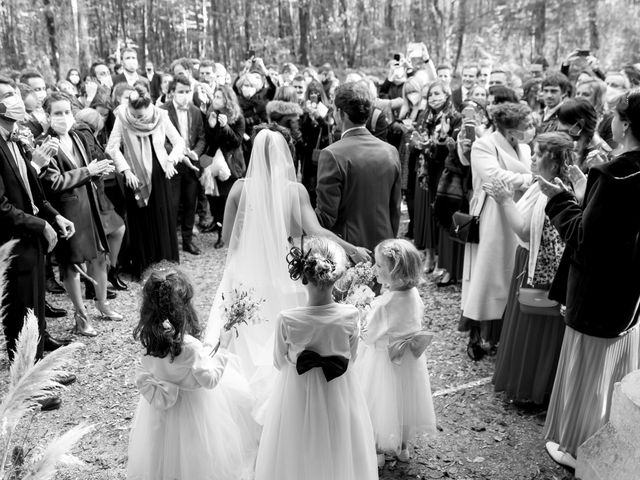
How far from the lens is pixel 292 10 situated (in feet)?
75.0

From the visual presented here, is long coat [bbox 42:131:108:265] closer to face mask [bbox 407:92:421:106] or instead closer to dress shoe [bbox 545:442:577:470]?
dress shoe [bbox 545:442:577:470]

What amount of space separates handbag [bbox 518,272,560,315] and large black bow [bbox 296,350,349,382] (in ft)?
5.14

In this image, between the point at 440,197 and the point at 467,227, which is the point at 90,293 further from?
the point at 467,227

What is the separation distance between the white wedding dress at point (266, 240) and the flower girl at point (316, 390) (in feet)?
2.99

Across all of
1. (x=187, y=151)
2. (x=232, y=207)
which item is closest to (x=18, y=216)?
(x=232, y=207)

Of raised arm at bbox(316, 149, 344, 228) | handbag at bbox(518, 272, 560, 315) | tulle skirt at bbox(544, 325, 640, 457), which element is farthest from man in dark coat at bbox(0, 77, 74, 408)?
tulle skirt at bbox(544, 325, 640, 457)

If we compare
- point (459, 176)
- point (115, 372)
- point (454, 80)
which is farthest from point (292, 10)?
point (115, 372)

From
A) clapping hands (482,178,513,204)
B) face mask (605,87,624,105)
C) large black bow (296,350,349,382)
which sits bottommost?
large black bow (296,350,349,382)

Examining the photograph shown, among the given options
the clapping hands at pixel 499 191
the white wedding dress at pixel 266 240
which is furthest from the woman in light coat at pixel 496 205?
the white wedding dress at pixel 266 240

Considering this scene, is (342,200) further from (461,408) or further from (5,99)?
(5,99)

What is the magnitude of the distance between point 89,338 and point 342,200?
2841mm

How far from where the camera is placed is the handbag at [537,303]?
11.9 ft

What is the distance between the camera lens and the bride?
3.70 metres

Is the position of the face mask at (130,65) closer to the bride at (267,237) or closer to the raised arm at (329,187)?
the bride at (267,237)
